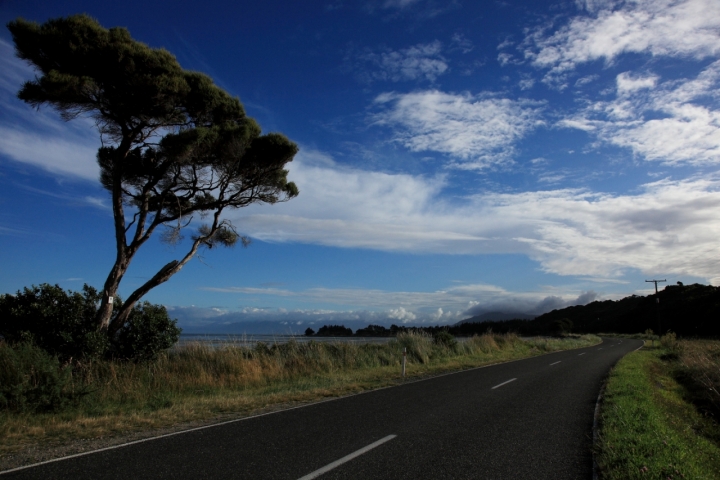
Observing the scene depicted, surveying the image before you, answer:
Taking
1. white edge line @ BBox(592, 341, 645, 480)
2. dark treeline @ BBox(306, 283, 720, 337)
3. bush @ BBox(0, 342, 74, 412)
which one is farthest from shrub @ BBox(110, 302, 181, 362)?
dark treeline @ BBox(306, 283, 720, 337)

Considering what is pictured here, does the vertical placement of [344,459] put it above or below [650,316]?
below

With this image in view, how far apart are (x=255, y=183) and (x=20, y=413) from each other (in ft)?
35.7

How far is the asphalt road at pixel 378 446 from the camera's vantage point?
5180 mm

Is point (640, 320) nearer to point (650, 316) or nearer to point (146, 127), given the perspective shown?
point (650, 316)

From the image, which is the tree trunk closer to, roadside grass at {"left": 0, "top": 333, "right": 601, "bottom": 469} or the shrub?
the shrub

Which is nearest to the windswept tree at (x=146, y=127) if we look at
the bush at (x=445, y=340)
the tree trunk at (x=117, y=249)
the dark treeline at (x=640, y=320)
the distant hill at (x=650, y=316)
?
the tree trunk at (x=117, y=249)

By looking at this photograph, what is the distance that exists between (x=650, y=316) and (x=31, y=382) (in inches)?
4040

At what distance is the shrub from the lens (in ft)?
44.2

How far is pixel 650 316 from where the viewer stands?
8825 cm

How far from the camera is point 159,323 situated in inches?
548

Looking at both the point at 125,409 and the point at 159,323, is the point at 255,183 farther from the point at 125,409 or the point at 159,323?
the point at 125,409

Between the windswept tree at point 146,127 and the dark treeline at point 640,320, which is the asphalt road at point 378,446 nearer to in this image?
the windswept tree at point 146,127

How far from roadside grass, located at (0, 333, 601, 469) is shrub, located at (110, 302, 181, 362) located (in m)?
0.48

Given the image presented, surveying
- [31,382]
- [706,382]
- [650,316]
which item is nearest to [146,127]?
[31,382]
